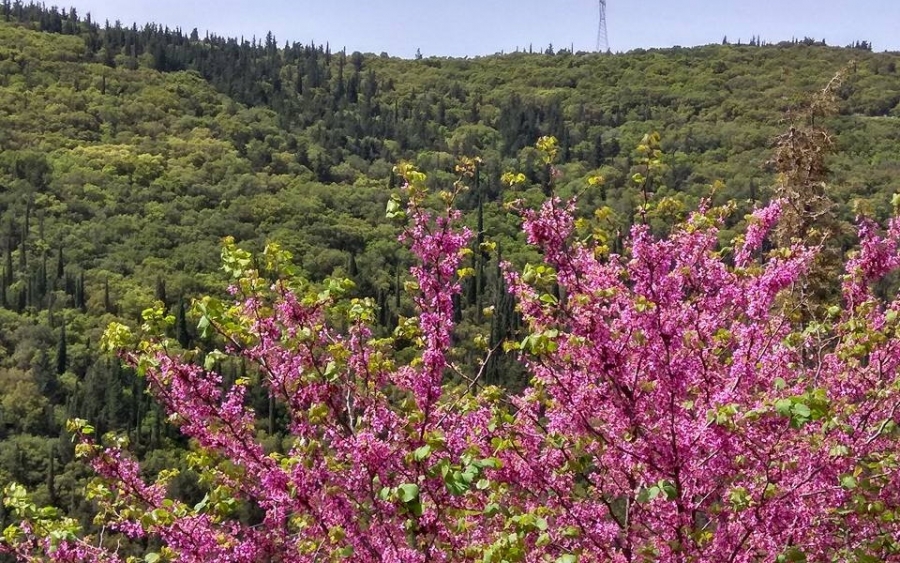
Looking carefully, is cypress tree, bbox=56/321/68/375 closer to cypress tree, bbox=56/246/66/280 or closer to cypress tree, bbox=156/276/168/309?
cypress tree, bbox=156/276/168/309

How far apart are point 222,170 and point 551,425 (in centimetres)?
14500

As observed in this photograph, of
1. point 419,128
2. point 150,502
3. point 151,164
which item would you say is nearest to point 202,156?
point 151,164

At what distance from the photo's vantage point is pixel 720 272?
7660 mm

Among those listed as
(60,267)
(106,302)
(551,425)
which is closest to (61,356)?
(106,302)

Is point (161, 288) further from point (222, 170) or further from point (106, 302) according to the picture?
point (222, 170)

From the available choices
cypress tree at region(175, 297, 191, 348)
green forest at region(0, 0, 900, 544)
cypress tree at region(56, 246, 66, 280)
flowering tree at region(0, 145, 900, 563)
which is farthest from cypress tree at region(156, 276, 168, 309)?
flowering tree at region(0, 145, 900, 563)

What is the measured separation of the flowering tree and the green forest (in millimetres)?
46856

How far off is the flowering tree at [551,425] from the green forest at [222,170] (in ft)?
154

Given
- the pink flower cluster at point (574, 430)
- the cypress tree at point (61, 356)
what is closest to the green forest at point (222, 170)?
the cypress tree at point (61, 356)

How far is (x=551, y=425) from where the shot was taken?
6.85 m

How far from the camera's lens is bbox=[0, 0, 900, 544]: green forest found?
80.8 metres

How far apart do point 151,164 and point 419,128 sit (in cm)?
5247

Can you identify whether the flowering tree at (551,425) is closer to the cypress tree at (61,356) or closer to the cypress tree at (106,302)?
the cypress tree at (61,356)

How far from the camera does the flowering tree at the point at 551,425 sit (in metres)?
6.18
